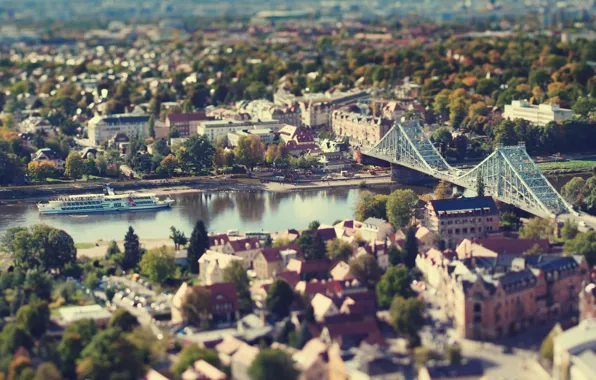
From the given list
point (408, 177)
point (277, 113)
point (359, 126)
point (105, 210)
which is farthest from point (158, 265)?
point (277, 113)

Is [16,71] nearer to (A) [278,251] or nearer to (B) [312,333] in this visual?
(A) [278,251]

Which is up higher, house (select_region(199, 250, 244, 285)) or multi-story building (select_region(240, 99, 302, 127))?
multi-story building (select_region(240, 99, 302, 127))

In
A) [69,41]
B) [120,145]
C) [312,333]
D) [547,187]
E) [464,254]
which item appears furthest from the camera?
[69,41]

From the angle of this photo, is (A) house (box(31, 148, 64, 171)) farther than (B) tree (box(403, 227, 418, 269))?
Yes

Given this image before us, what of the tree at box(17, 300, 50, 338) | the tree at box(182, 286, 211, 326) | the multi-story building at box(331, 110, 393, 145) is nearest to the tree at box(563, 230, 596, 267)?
the tree at box(182, 286, 211, 326)

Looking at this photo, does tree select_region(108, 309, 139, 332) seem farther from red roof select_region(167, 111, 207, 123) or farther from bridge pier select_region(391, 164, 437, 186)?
red roof select_region(167, 111, 207, 123)

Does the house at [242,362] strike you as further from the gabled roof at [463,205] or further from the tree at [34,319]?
the gabled roof at [463,205]

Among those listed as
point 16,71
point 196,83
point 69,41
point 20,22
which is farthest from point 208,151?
point 20,22
